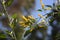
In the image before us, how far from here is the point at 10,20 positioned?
97cm

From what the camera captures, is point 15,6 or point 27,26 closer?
point 27,26

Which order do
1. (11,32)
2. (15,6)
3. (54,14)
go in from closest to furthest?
(11,32)
(54,14)
(15,6)

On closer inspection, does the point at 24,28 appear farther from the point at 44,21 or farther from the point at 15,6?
the point at 15,6

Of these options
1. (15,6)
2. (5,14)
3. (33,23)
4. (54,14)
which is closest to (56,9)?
(54,14)

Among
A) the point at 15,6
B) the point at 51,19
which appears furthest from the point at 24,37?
the point at 15,6

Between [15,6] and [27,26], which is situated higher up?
[27,26]

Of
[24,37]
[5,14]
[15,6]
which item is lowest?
[15,6]

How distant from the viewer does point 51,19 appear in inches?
40.4

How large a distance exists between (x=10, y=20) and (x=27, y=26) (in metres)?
0.08

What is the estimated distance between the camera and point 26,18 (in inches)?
39.5

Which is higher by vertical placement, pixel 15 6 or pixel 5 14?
pixel 5 14

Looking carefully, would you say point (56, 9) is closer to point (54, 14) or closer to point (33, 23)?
point (54, 14)

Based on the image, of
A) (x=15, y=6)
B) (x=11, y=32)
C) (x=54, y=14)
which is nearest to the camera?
(x=11, y=32)

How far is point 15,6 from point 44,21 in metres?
1.62
